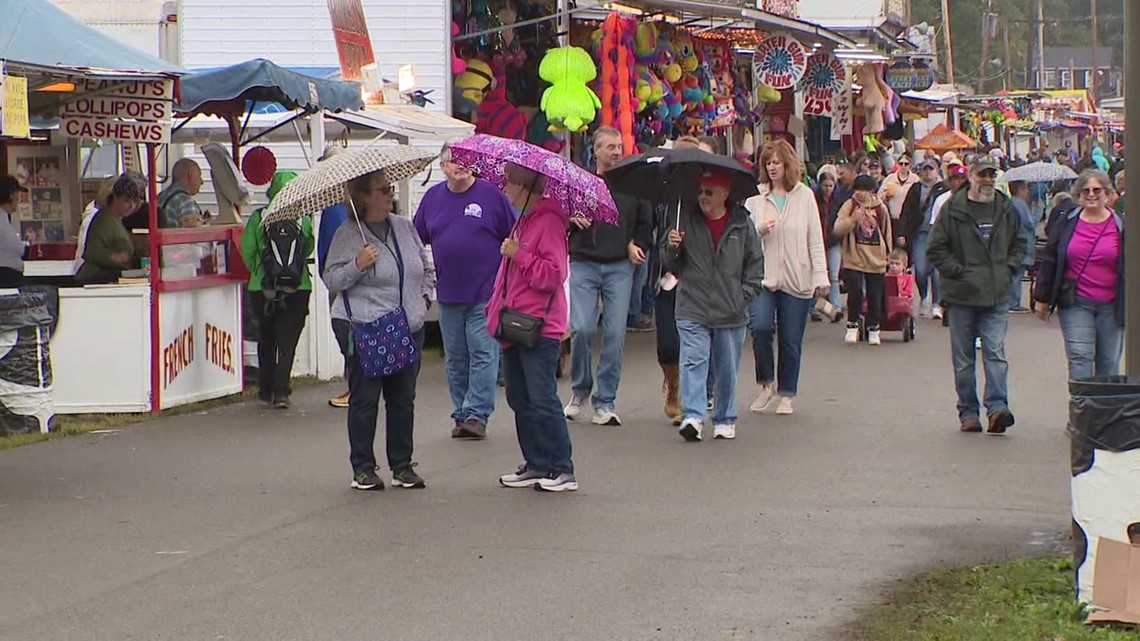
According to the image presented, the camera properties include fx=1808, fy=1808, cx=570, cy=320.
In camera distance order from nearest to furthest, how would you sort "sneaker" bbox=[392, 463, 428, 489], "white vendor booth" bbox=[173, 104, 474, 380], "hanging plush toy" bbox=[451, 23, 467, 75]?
"sneaker" bbox=[392, 463, 428, 489], "white vendor booth" bbox=[173, 104, 474, 380], "hanging plush toy" bbox=[451, 23, 467, 75]

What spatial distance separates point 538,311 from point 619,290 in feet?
8.93

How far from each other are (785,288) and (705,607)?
5.81m

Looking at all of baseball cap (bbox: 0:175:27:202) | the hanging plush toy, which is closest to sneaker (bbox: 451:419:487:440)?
baseball cap (bbox: 0:175:27:202)

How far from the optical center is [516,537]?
26.9 ft

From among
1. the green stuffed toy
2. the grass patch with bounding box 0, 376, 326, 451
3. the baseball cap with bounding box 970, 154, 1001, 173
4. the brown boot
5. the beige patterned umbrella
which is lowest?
the grass patch with bounding box 0, 376, 326, 451

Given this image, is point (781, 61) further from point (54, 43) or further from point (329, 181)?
point (329, 181)

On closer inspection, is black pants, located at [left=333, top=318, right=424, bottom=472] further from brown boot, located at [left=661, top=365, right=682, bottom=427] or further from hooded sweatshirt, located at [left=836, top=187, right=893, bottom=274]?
hooded sweatshirt, located at [left=836, top=187, right=893, bottom=274]

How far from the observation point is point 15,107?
30.5 feet

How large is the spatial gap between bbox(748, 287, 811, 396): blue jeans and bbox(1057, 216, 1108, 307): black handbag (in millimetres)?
1906

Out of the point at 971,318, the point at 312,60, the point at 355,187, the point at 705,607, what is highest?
the point at 312,60

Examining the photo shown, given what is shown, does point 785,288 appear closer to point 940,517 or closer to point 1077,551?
point 940,517

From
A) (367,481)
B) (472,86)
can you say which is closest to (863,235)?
(472,86)

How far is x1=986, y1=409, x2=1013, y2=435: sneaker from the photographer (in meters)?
11.7

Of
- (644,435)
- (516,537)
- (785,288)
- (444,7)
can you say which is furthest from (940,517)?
(444,7)
